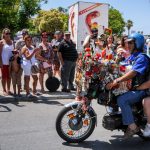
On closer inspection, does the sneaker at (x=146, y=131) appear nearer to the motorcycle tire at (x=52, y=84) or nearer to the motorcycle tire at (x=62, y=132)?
the motorcycle tire at (x=62, y=132)

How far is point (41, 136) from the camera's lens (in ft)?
Result: 22.9

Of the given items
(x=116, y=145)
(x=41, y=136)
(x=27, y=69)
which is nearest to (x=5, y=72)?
(x=27, y=69)

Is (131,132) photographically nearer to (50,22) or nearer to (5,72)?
(5,72)

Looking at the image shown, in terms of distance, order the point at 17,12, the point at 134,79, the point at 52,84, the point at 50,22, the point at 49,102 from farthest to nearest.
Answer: the point at 50,22, the point at 17,12, the point at 52,84, the point at 49,102, the point at 134,79

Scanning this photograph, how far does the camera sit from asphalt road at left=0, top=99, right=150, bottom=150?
6363 millimetres

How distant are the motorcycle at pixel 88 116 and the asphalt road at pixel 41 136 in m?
0.19

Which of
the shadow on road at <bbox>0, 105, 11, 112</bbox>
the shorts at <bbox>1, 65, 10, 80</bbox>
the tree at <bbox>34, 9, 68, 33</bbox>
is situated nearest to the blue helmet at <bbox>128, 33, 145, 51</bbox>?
the shadow on road at <bbox>0, 105, 11, 112</bbox>

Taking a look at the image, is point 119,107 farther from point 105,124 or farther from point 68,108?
point 68,108

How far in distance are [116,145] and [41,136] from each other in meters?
1.35

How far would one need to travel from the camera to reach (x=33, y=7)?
29016mm

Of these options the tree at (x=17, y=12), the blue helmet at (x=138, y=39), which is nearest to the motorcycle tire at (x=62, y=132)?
the blue helmet at (x=138, y=39)

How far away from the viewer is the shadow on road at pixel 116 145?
6.35 m

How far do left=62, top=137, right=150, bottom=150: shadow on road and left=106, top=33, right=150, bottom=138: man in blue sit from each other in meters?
0.29

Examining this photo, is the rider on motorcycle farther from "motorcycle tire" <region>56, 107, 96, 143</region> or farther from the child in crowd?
the child in crowd
